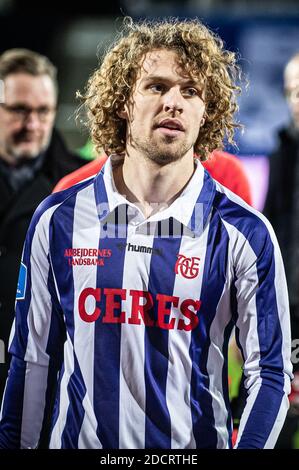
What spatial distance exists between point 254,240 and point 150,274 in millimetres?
229

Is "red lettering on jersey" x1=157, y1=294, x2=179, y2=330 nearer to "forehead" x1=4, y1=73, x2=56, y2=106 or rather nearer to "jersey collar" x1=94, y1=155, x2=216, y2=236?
→ "jersey collar" x1=94, y1=155, x2=216, y2=236

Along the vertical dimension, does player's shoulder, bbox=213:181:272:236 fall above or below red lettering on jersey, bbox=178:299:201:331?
above

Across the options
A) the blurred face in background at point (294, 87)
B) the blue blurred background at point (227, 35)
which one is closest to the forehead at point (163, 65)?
the blurred face in background at point (294, 87)

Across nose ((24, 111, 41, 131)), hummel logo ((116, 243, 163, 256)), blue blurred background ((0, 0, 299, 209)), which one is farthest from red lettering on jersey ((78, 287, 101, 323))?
blue blurred background ((0, 0, 299, 209))

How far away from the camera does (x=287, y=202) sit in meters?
2.54

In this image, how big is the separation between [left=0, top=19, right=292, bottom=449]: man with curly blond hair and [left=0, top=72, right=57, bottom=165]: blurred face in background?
1.47ft

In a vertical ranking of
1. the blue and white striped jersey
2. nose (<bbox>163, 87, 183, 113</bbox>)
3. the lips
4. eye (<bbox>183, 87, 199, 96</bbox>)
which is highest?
eye (<bbox>183, 87, 199, 96</bbox>)

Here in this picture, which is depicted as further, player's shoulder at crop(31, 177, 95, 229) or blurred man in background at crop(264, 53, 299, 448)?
blurred man in background at crop(264, 53, 299, 448)

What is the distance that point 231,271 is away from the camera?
189cm

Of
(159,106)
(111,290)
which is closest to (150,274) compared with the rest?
(111,290)

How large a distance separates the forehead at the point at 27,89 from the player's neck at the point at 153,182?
Answer: 53 cm

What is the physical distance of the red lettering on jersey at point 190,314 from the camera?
188cm

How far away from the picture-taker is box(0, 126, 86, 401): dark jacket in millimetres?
2137

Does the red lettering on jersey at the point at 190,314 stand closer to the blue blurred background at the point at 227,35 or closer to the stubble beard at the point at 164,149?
the stubble beard at the point at 164,149
